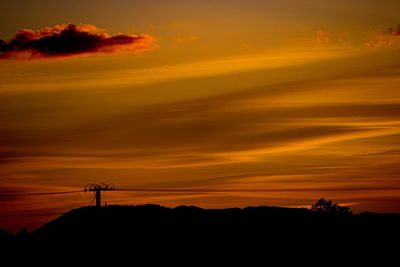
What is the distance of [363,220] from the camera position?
87.9 meters

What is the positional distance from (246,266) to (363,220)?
11.7 meters

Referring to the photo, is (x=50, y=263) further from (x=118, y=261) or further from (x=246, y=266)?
(x=246, y=266)

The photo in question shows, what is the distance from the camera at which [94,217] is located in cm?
8994

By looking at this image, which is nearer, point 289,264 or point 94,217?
point 289,264

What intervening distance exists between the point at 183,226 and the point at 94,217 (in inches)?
313

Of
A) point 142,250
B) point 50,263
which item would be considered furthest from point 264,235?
point 50,263

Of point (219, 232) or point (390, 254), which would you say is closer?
point (390, 254)

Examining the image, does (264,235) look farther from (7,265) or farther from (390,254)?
(7,265)

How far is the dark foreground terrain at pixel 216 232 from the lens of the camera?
85.2 m

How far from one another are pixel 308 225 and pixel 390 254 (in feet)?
27.0

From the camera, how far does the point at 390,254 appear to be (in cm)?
8225

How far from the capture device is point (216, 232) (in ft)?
290

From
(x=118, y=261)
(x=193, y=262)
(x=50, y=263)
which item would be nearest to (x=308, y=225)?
(x=193, y=262)

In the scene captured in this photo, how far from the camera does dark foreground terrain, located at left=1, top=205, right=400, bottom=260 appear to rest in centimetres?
8519
